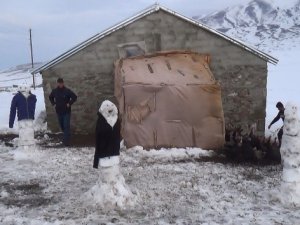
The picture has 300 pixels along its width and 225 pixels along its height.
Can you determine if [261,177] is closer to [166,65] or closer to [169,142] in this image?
[169,142]

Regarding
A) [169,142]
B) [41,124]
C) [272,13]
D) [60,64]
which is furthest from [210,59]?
[272,13]

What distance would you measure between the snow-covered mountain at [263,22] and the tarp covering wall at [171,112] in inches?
3528

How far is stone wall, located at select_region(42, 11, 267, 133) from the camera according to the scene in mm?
14180

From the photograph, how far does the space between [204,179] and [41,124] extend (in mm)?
8872

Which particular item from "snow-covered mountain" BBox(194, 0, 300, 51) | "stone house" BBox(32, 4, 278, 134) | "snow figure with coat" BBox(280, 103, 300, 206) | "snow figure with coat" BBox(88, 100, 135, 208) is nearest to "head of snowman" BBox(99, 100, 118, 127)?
"snow figure with coat" BBox(88, 100, 135, 208)

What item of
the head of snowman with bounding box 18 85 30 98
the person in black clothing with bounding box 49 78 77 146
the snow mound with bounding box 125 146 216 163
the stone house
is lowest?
the snow mound with bounding box 125 146 216 163

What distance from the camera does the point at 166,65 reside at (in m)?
13.1

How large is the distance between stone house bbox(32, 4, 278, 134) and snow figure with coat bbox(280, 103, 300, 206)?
6391 millimetres

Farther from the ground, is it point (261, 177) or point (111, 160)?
point (111, 160)

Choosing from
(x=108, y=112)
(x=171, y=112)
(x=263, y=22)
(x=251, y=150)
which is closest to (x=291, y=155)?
(x=251, y=150)

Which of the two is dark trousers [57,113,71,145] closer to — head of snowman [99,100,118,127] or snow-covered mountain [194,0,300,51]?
head of snowman [99,100,118,127]

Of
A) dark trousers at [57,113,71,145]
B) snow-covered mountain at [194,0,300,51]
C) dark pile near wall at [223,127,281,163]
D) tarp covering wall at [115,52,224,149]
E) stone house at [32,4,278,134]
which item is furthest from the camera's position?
snow-covered mountain at [194,0,300,51]

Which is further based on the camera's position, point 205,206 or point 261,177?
point 261,177

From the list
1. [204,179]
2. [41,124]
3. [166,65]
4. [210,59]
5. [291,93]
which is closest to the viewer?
[204,179]
